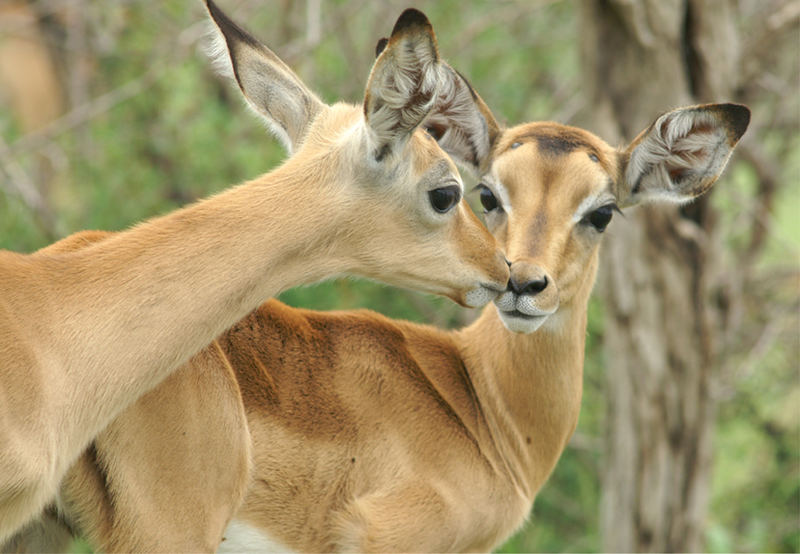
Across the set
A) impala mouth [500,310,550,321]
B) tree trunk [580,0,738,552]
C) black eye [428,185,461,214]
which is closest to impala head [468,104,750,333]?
impala mouth [500,310,550,321]

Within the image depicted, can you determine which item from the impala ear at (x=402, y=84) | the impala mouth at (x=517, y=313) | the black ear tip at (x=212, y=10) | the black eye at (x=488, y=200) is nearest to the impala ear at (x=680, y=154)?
the black eye at (x=488, y=200)

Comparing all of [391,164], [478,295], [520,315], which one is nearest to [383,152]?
[391,164]

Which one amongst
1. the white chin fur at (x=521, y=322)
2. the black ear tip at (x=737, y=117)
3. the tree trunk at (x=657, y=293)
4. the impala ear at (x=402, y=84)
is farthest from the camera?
the tree trunk at (x=657, y=293)

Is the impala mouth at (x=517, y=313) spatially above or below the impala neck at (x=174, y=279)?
below

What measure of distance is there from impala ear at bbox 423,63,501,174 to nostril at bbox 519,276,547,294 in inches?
45.9

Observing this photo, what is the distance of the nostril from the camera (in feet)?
14.8

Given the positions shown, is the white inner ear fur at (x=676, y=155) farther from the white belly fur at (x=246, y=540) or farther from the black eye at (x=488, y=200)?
the white belly fur at (x=246, y=540)

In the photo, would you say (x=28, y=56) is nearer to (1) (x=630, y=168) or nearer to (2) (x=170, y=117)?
(2) (x=170, y=117)

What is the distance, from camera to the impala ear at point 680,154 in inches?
198

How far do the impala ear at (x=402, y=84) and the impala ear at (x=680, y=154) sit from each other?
5.26ft

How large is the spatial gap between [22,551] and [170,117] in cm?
642

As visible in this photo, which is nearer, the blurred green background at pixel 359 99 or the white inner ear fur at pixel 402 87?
the white inner ear fur at pixel 402 87

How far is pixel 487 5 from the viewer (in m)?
10.8

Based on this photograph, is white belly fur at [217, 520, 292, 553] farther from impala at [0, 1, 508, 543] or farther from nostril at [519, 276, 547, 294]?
nostril at [519, 276, 547, 294]
